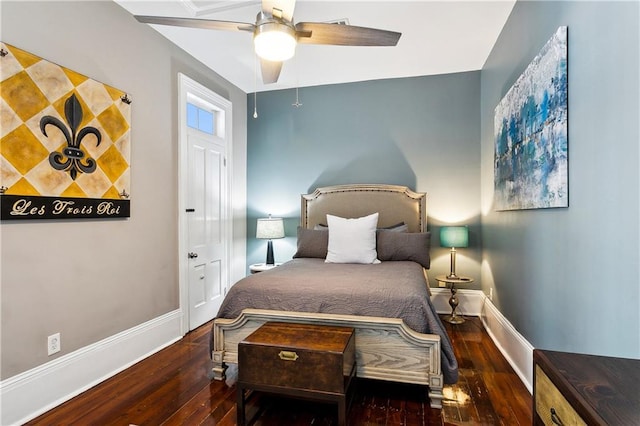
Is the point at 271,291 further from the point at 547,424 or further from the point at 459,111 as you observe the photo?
the point at 459,111

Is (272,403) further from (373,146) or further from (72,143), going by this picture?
(373,146)

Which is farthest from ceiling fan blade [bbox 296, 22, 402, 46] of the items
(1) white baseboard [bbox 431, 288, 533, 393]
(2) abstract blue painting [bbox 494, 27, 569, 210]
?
(1) white baseboard [bbox 431, 288, 533, 393]

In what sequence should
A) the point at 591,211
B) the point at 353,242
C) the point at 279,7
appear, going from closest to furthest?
the point at 591,211, the point at 279,7, the point at 353,242

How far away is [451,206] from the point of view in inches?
155

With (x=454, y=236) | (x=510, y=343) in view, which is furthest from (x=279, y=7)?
(x=510, y=343)

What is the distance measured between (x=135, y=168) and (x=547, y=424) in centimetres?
302

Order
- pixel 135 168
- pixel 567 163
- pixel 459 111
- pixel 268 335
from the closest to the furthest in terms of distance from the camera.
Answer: pixel 567 163
pixel 268 335
pixel 135 168
pixel 459 111

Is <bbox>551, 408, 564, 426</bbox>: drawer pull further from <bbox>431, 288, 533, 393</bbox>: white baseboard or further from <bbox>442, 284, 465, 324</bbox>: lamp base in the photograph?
<bbox>442, 284, 465, 324</bbox>: lamp base

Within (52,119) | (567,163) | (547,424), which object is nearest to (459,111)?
(567,163)

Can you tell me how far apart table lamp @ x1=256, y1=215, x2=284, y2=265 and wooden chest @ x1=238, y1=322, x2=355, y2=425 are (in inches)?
83.5

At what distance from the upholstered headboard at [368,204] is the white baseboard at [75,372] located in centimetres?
201

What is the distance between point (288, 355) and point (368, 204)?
2452mm

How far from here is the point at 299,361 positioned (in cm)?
183

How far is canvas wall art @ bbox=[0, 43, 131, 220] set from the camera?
189 cm
